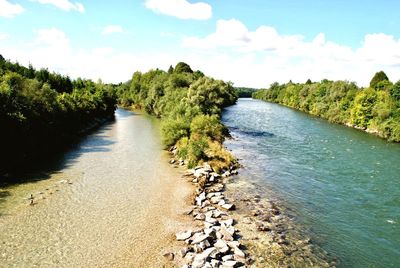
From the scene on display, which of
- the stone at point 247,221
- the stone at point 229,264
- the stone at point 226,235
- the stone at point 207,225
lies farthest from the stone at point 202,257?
the stone at point 247,221

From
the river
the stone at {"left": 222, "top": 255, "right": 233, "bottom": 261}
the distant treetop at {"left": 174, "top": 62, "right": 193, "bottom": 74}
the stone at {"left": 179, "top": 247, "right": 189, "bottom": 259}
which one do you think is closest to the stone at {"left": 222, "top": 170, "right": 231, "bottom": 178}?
the river

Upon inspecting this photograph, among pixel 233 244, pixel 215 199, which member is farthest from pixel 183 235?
pixel 215 199

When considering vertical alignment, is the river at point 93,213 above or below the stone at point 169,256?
above

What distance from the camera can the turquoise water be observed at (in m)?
22.5

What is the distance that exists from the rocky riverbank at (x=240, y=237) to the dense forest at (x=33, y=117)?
68.9ft

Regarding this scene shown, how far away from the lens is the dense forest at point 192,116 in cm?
3903

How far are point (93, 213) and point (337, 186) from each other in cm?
2353

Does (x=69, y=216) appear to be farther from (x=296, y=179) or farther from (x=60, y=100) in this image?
(x=60, y=100)

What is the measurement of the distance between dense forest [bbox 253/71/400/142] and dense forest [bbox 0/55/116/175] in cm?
5703

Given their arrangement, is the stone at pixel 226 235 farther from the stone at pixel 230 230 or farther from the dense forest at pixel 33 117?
the dense forest at pixel 33 117

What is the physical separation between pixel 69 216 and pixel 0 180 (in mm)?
11031

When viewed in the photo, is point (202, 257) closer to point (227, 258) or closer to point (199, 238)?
→ point (227, 258)

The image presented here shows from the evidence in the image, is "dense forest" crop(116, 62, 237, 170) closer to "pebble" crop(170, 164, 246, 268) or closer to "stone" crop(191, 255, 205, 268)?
"pebble" crop(170, 164, 246, 268)

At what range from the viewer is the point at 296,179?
3516 centimetres
